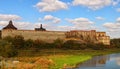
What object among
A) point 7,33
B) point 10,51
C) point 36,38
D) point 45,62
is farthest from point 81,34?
point 45,62

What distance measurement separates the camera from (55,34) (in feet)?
287

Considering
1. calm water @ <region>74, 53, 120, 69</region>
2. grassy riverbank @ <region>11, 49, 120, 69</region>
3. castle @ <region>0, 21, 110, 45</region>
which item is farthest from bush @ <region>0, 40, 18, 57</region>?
castle @ <region>0, 21, 110, 45</region>

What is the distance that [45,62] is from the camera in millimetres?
30281

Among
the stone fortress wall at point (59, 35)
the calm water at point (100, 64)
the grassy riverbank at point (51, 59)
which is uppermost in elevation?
the stone fortress wall at point (59, 35)

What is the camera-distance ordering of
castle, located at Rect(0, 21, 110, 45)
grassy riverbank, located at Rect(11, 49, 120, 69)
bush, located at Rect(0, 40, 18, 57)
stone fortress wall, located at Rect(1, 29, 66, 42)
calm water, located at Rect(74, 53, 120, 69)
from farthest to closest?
castle, located at Rect(0, 21, 110, 45) < stone fortress wall, located at Rect(1, 29, 66, 42) < bush, located at Rect(0, 40, 18, 57) < calm water, located at Rect(74, 53, 120, 69) < grassy riverbank, located at Rect(11, 49, 120, 69)

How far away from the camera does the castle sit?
263ft

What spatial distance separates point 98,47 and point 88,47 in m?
3.48

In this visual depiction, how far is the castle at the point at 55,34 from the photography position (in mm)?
80062

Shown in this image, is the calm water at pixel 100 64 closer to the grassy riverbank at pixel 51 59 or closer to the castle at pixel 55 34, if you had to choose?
the grassy riverbank at pixel 51 59

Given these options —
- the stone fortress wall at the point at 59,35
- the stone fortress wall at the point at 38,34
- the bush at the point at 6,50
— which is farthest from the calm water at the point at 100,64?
the stone fortress wall at the point at 59,35

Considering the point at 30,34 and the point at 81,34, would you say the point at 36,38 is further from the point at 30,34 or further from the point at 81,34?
the point at 81,34

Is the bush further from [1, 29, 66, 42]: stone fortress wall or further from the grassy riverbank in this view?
[1, 29, 66, 42]: stone fortress wall

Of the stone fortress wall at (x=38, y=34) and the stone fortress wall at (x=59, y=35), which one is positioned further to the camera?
the stone fortress wall at (x=59, y=35)

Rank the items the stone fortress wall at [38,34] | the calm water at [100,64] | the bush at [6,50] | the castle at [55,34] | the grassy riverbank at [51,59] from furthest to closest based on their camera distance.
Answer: the castle at [55,34] < the stone fortress wall at [38,34] < the bush at [6,50] < the calm water at [100,64] < the grassy riverbank at [51,59]
